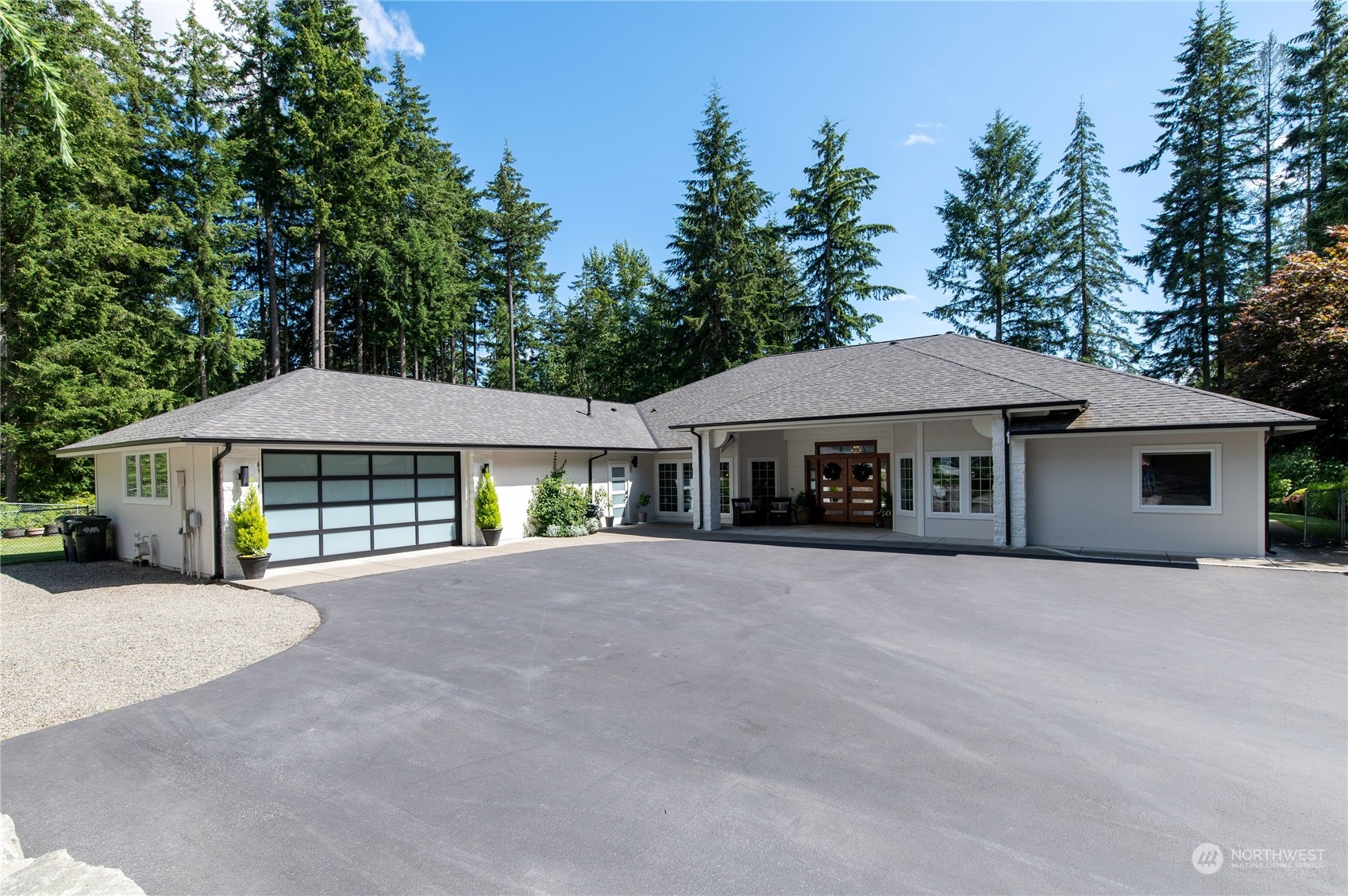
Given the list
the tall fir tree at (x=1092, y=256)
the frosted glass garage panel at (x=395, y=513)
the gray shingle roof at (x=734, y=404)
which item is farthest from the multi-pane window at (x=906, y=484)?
the tall fir tree at (x=1092, y=256)

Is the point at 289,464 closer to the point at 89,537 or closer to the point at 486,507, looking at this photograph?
the point at 486,507

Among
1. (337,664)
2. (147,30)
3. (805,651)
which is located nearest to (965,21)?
(805,651)

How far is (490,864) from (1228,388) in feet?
66.3

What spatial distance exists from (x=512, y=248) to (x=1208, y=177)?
104 feet

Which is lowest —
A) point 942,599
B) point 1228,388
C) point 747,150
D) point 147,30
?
point 942,599

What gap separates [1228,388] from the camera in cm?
1591

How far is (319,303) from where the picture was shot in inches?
952

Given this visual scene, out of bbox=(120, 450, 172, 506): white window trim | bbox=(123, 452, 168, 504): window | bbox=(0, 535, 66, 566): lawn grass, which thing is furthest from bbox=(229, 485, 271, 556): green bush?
bbox=(0, 535, 66, 566): lawn grass

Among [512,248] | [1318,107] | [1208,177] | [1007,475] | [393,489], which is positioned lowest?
[393,489]

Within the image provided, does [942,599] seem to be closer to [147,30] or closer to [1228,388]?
[1228,388]

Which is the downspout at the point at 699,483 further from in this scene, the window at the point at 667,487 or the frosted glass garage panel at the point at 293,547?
the frosted glass garage panel at the point at 293,547

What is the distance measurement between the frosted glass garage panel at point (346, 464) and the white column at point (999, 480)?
45.1ft

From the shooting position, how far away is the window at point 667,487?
20.4m

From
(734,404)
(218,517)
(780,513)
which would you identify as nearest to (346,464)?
(218,517)
